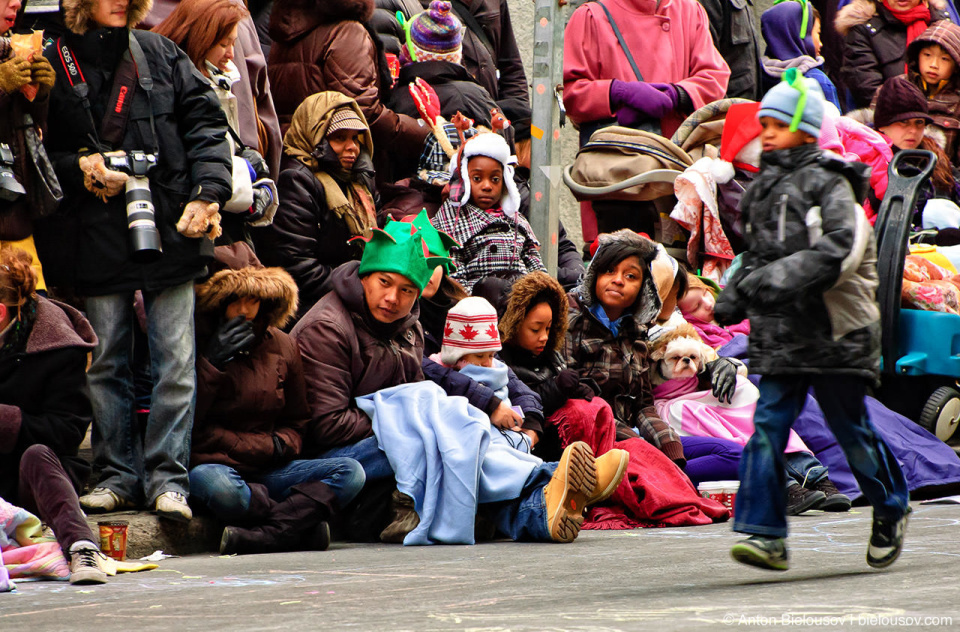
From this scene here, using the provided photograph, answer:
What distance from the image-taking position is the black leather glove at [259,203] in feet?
21.6

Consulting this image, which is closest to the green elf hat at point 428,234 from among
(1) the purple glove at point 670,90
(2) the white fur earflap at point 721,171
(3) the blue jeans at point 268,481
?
(3) the blue jeans at point 268,481

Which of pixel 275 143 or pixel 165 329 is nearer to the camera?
pixel 165 329

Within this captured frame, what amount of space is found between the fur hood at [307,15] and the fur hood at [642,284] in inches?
78.3

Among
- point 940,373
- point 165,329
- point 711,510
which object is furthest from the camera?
point 940,373

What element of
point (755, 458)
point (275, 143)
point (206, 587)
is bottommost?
point (206, 587)

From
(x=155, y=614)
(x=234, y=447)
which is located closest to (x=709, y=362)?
(x=234, y=447)

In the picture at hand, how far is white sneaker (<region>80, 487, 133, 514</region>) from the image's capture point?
5551 millimetres

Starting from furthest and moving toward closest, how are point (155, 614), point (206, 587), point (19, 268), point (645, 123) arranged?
point (645, 123) → point (19, 268) → point (206, 587) → point (155, 614)

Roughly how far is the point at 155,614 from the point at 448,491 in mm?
2290

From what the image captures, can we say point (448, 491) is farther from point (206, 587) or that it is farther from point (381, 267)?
point (206, 587)

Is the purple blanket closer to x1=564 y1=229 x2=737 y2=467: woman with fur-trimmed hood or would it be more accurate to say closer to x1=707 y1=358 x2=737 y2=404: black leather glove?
x1=707 y1=358 x2=737 y2=404: black leather glove

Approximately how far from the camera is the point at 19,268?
205 inches

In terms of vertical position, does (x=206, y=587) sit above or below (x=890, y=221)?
below

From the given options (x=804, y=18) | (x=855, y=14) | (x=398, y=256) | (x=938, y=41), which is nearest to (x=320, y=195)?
(x=398, y=256)
